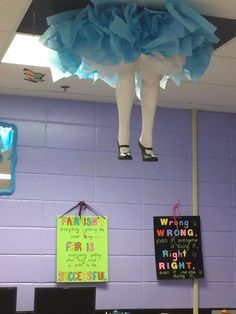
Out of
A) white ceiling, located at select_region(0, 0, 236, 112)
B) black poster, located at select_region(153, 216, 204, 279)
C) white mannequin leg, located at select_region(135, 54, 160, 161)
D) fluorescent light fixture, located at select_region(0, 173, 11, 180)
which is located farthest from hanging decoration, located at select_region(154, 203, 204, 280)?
white mannequin leg, located at select_region(135, 54, 160, 161)

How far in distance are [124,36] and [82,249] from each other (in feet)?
6.67

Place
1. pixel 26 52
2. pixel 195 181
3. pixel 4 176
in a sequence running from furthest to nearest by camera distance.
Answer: pixel 195 181 < pixel 4 176 < pixel 26 52

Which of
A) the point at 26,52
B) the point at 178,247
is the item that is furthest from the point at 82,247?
the point at 26,52

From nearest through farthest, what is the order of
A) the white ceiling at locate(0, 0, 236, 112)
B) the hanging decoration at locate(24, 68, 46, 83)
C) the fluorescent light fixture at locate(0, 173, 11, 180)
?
1. the white ceiling at locate(0, 0, 236, 112)
2. the hanging decoration at locate(24, 68, 46, 83)
3. the fluorescent light fixture at locate(0, 173, 11, 180)

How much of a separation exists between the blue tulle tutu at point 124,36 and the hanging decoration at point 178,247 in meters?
1.92

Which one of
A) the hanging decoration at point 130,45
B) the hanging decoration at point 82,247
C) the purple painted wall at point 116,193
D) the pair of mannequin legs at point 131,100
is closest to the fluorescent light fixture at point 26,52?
the hanging decoration at point 130,45

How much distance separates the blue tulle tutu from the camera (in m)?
2.14

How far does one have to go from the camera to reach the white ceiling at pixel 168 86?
2.69 meters

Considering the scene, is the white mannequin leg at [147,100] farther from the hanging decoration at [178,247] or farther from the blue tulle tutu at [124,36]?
Result: the hanging decoration at [178,247]

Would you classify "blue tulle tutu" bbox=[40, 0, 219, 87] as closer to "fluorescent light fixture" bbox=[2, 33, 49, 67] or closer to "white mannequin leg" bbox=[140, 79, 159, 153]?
"white mannequin leg" bbox=[140, 79, 159, 153]

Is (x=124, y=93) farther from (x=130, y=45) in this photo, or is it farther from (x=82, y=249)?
(x=82, y=249)

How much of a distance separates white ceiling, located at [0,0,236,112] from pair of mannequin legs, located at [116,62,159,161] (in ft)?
1.47

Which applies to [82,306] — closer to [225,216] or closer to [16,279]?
[16,279]

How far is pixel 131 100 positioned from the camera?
2295 millimetres
